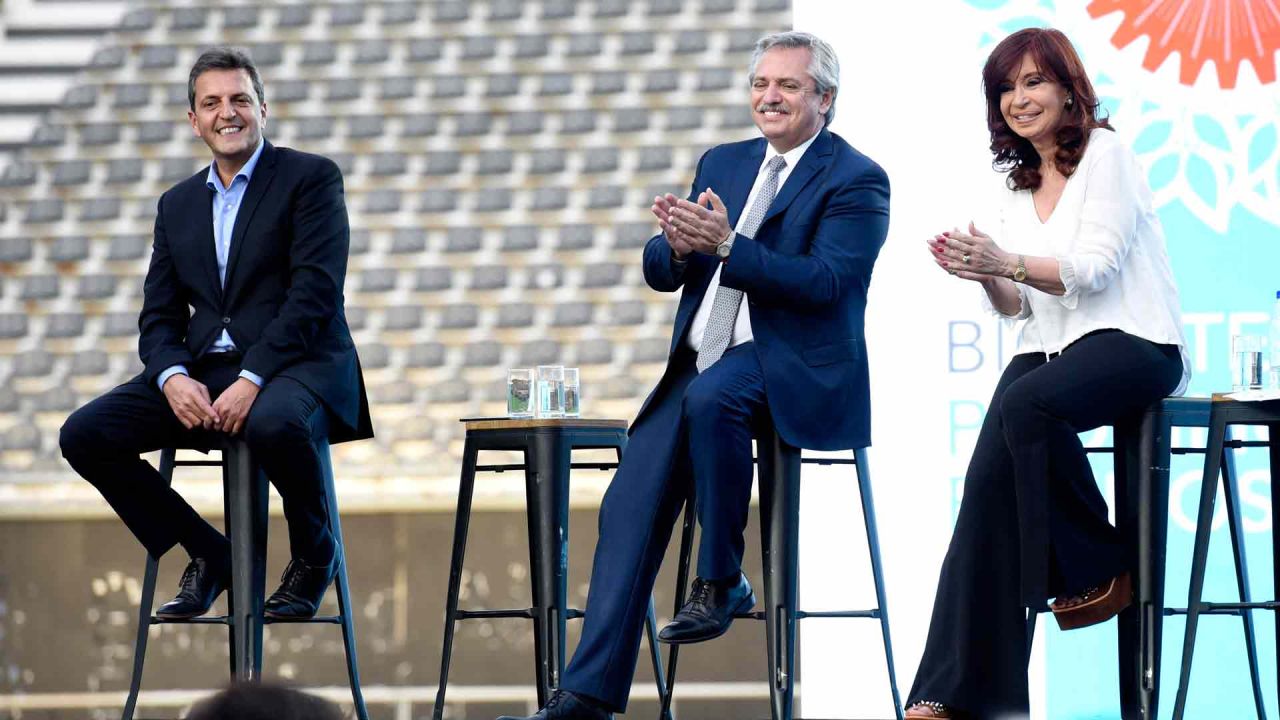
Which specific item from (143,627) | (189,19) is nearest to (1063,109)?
(143,627)

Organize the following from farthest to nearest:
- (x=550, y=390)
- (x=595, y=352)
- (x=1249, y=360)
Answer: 1. (x=595, y=352)
2. (x=550, y=390)
3. (x=1249, y=360)

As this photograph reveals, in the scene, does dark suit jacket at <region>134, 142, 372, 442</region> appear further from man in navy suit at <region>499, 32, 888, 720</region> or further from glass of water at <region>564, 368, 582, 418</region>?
man in navy suit at <region>499, 32, 888, 720</region>

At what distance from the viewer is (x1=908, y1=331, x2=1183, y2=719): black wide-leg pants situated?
342 centimetres

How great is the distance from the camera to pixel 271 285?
13.0ft

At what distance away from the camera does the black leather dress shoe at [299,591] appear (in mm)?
3732

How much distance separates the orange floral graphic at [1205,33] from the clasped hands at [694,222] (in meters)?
2.08

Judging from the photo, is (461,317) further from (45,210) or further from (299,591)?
(299,591)

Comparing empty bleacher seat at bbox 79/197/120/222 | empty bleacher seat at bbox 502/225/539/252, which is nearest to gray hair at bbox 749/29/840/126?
empty bleacher seat at bbox 502/225/539/252

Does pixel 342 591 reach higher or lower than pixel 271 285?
lower

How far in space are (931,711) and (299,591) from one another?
1533 mm

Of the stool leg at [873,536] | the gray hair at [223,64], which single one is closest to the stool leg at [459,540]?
the stool leg at [873,536]

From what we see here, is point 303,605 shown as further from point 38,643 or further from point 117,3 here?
point 117,3

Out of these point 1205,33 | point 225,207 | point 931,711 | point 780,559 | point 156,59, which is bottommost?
point 931,711

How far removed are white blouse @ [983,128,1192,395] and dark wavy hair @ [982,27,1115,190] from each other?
42mm
